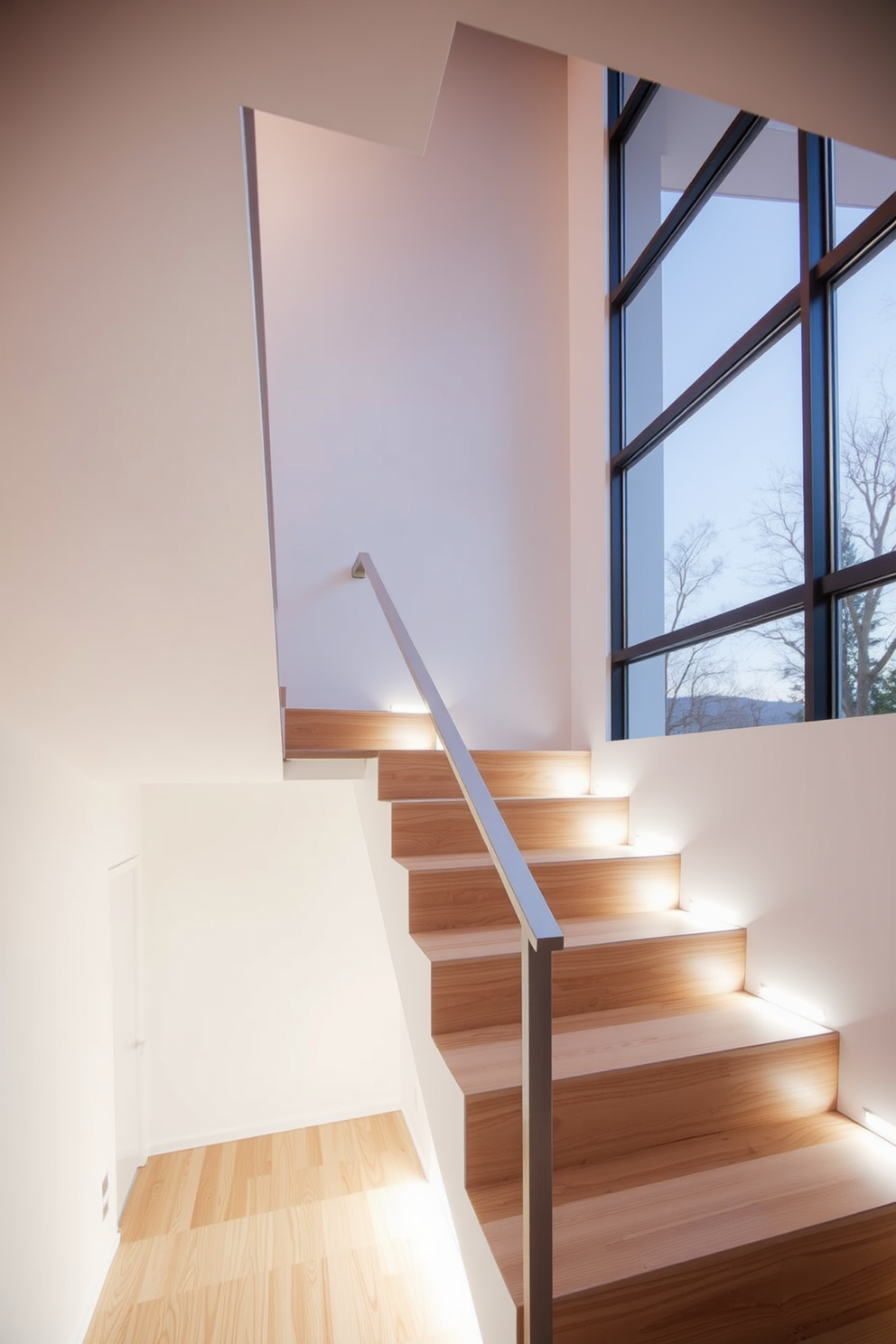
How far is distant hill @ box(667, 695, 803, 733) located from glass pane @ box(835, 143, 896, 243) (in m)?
1.58

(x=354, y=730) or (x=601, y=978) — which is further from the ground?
(x=354, y=730)

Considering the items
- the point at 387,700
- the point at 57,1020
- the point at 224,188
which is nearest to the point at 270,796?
the point at 387,700

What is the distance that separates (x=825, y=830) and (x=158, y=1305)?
10.8 ft

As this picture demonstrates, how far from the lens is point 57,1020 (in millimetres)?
2596

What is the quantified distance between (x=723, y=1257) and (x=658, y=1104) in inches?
13.7

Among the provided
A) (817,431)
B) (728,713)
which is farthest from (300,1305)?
(817,431)

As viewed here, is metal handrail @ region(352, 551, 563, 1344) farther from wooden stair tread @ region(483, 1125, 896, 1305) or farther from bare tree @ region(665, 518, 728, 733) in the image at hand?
bare tree @ region(665, 518, 728, 733)

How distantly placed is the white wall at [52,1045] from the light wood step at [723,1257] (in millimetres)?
1676

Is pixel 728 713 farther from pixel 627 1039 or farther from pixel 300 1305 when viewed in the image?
pixel 300 1305

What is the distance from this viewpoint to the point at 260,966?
13.5 ft

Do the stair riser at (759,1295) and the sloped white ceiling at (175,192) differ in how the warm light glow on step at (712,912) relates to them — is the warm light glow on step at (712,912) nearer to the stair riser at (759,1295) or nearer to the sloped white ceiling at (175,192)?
the stair riser at (759,1295)

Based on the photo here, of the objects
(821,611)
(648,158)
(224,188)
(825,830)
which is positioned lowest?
(825,830)

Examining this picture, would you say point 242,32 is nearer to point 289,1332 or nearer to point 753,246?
point 753,246

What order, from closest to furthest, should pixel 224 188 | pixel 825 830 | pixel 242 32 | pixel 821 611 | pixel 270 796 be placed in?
1. pixel 242 32
2. pixel 224 188
3. pixel 825 830
4. pixel 821 611
5. pixel 270 796
